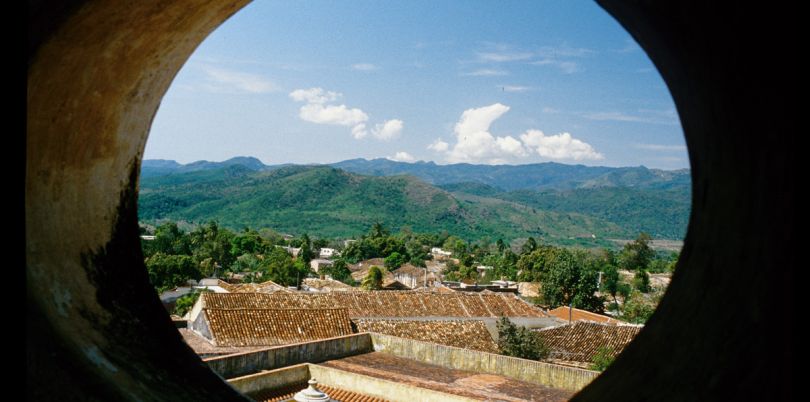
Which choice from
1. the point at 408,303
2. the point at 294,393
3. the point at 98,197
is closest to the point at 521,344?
the point at 408,303

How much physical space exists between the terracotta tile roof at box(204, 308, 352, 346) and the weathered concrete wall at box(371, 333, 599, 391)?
10.5 feet

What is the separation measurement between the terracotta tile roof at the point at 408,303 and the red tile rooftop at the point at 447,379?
1035 centimetres

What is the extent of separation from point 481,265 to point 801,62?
79.0 metres

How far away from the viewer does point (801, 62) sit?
1.52 m

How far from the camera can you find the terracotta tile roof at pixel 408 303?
23781mm

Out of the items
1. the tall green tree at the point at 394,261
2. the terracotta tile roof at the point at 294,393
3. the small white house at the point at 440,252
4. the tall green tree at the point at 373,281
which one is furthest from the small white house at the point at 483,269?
the terracotta tile roof at the point at 294,393

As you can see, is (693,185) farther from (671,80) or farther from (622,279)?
(622,279)

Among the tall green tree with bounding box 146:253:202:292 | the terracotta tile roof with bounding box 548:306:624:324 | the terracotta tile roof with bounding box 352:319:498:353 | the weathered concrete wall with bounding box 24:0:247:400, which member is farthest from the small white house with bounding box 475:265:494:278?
the weathered concrete wall with bounding box 24:0:247:400

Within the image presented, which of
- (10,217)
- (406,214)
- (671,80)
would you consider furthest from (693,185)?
(406,214)

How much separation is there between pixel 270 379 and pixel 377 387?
Answer: 5.81 feet

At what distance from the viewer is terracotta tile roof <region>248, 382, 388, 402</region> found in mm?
9836

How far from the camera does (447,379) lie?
11.7m

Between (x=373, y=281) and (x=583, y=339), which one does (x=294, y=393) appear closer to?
(x=583, y=339)

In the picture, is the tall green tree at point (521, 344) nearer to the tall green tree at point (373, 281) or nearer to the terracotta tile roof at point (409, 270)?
the tall green tree at point (373, 281)
